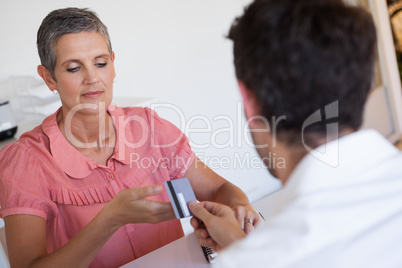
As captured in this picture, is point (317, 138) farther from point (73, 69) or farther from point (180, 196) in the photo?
point (73, 69)

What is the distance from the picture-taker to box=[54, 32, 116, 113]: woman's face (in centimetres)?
142

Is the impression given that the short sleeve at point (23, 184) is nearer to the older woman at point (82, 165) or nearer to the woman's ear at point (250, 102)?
the older woman at point (82, 165)

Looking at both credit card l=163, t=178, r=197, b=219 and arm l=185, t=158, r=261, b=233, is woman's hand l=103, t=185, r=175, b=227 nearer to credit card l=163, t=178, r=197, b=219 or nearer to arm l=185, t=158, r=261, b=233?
credit card l=163, t=178, r=197, b=219

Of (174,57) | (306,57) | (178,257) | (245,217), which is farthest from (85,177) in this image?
(174,57)

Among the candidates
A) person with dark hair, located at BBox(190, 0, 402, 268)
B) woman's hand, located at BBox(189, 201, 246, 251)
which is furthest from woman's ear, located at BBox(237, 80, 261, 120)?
woman's hand, located at BBox(189, 201, 246, 251)

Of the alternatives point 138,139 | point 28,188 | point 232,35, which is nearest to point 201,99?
point 138,139

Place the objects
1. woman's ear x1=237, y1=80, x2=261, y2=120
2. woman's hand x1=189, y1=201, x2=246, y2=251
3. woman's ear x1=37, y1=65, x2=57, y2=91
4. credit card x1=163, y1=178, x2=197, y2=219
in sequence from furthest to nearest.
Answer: woman's ear x1=37, y1=65, x2=57, y2=91, credit card x1=163, y1=178, x2=197, y2=219, woman's hand x1=189, y1=201, x2=246, y2=251, woman's ear x1=237, y1=80, x2=261, y2=120

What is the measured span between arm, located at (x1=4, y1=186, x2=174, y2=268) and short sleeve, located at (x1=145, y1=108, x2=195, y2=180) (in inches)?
16.0

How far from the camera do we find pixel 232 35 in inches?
35.5

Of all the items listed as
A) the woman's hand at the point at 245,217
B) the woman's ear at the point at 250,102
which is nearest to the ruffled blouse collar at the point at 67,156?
the woman's hand at the point at 245,217

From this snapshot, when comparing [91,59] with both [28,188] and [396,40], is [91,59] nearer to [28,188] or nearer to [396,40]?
[28,188]

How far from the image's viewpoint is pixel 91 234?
1210 millimetres

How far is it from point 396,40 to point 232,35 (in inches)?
132

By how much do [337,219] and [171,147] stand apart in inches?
38.6
